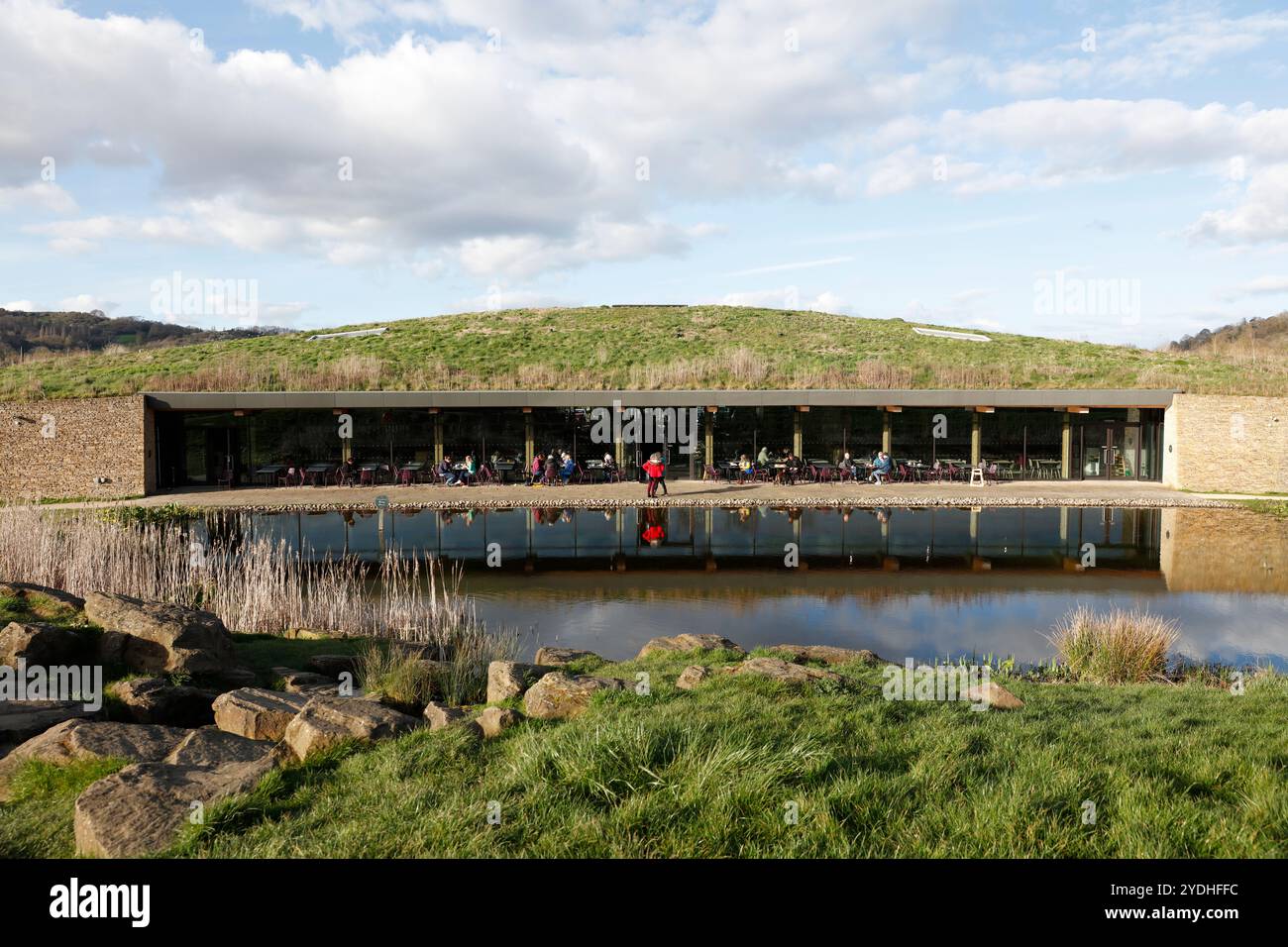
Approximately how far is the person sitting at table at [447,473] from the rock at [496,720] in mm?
19871

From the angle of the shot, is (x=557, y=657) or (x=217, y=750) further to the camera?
(x=557, y=657)

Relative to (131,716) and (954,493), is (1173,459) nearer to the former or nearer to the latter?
(954,493)

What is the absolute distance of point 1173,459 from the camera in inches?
1009

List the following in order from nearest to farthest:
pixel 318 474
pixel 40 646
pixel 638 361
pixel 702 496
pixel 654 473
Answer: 1. pixel 40 646
2. pixel 654 473
3. pixel 702 496
4. pixel 318 474
5. pixel 638 361

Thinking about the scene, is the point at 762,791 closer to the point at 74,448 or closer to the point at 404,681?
the point at 404,681

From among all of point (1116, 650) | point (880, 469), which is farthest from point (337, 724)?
point (880, 469)

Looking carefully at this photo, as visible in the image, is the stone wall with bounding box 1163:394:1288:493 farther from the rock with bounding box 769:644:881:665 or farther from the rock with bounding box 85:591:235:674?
the rock with bounding box 85:591:235:674

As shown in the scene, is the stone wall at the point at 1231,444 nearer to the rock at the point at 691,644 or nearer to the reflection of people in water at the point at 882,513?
the reflection of people in water at the point at 882,513

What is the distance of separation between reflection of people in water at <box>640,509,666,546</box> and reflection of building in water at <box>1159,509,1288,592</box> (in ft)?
28.7

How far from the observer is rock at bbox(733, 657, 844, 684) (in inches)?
255

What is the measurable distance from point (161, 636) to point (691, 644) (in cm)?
497

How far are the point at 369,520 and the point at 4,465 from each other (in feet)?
40.9

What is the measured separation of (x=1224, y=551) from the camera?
15.2 meters

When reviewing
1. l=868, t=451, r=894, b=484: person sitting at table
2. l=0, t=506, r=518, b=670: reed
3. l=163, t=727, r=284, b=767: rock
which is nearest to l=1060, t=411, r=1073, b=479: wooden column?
l=868, t=451, r=894, b=484: person sitting at table
